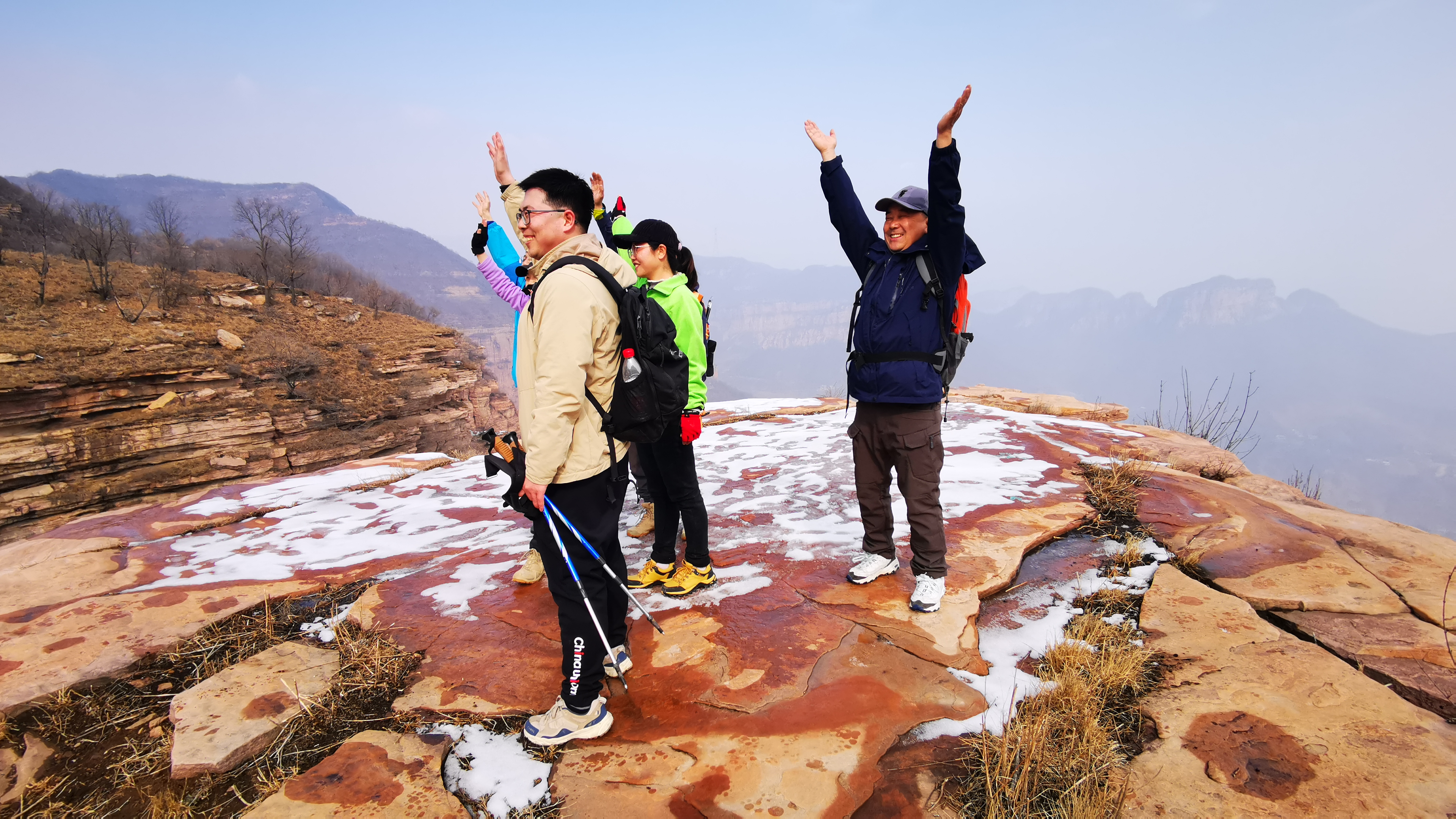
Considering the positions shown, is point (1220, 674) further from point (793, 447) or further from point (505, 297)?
point (793, 447)

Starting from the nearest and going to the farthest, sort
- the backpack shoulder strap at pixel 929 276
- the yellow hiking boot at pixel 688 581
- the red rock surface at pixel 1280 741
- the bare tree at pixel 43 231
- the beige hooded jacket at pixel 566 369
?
the red rock surface at pixel 1280 741, the beige hooded jacket at pixel 566 369, the backpack shoulder strap at pixel 929 276, the yellow hiking boot at pixel 688 581, the bare tree at pixel 43 231

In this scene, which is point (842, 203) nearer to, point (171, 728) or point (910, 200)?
point (910, 200)

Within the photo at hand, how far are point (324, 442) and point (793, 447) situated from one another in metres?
13.8

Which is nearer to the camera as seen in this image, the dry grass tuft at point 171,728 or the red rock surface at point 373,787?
the red rock surface at point 373,787

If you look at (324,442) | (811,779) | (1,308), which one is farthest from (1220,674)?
(1,308)

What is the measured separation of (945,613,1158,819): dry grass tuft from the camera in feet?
6.16

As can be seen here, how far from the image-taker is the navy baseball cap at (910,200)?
3092mm

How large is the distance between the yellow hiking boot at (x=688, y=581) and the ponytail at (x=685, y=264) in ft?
5.80

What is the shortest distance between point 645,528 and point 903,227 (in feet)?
9.67

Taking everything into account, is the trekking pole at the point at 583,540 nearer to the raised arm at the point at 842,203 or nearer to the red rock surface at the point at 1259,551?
the raised arm at the point at 842,203

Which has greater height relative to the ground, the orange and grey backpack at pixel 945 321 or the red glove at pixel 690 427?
the orange and grey backpack at pixel 945 321

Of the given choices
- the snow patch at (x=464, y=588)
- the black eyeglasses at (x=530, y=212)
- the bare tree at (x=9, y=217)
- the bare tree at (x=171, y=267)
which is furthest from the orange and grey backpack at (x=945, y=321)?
the bare tree at (x=9, y=217)

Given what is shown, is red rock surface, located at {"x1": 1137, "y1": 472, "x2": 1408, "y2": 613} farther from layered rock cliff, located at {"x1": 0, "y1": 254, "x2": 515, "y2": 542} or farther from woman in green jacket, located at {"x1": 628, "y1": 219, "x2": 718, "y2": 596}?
layered rock cliff, located at {"x1": 0, "y1": 254, "x2": 515, "y2": 542}

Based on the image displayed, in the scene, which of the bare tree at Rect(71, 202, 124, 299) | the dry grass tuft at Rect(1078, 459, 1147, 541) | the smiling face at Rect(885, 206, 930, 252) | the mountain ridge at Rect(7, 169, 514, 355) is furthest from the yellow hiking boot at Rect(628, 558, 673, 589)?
the mountain ridge at Rect(7, 169, 514, 355)
